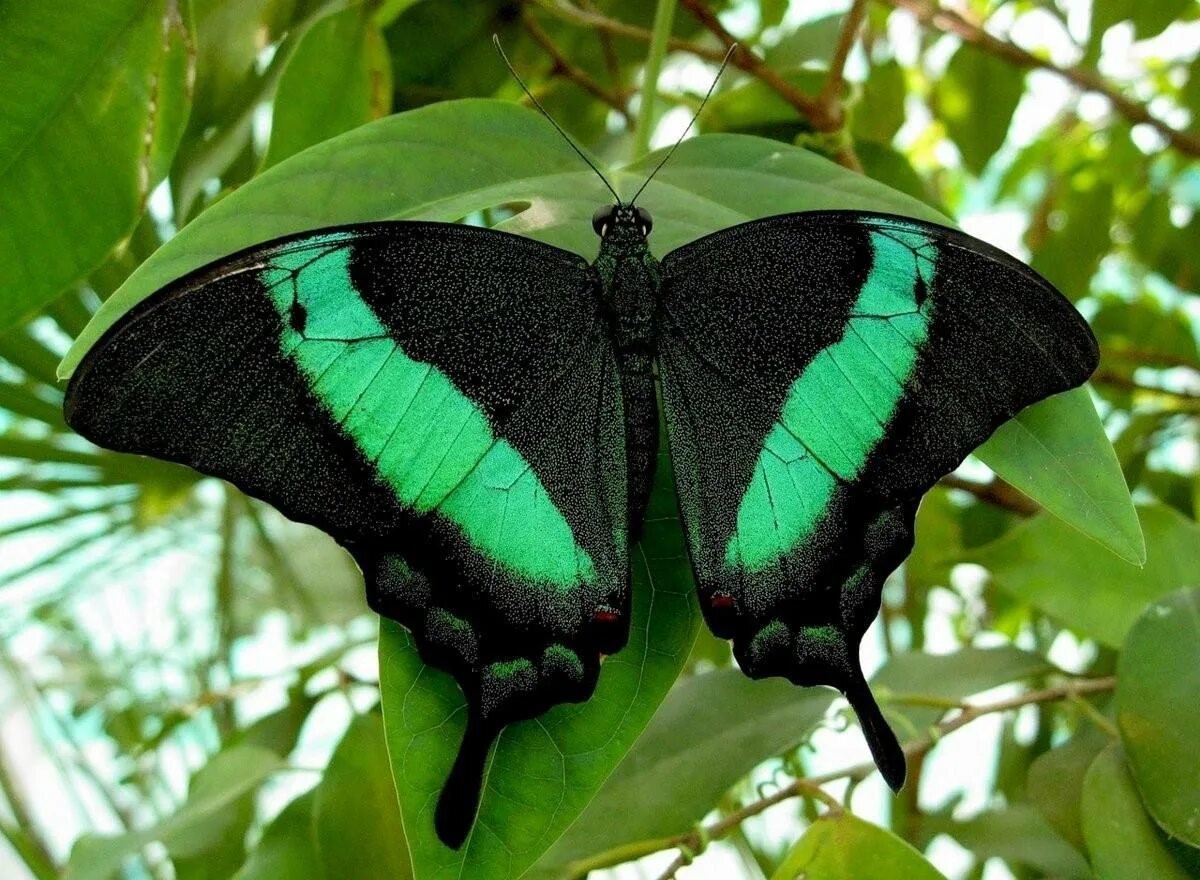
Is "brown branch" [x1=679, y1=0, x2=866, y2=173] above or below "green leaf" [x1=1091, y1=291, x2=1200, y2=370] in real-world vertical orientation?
below

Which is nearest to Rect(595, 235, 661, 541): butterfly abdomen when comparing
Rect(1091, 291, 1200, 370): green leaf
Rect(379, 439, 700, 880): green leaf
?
Rect(379, 439, 700, 880): green leaf

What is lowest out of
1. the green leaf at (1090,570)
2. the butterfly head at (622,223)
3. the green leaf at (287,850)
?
the green leaf at (287,850)

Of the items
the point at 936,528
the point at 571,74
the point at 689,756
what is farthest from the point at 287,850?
the point at 936,528

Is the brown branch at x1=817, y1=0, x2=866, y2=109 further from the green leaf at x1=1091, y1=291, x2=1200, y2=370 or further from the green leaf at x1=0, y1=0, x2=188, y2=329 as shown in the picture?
the green leaf at x1=1091, y1=291, x2=1200, y2=370

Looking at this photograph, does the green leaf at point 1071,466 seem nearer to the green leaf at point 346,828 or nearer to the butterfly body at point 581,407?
Result: the butterfly body at point 581,407

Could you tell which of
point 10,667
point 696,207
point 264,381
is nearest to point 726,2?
point 696,207

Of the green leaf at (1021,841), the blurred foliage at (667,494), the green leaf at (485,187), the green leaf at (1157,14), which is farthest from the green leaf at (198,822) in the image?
the green leaf at (1157,14)
